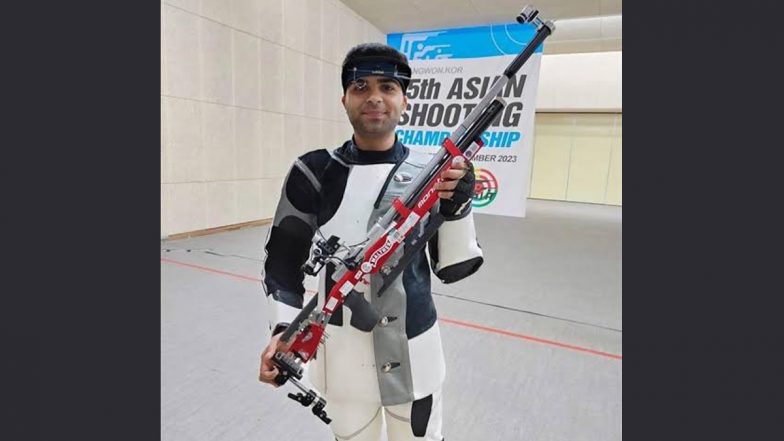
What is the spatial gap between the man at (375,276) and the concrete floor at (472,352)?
2.84 ft

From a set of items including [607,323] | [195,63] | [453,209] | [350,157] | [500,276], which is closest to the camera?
[453,209]

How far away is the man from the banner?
426cm

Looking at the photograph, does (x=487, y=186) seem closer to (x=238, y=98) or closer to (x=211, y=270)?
(x=238, y=98)

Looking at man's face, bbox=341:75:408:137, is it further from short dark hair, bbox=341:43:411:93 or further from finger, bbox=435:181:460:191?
finger, bbox=435:181:460:191

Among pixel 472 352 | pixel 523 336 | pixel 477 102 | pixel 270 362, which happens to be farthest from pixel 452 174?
pixel 477 102

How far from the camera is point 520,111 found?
17.6 feet

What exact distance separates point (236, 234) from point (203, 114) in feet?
4.95

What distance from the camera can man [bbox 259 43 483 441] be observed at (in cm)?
98

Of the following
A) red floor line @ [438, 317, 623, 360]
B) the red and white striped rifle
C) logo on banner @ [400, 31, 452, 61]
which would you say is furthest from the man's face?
logo on banner @ [400, 31, 452, 61]

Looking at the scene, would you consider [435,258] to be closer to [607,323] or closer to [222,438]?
[222,438]

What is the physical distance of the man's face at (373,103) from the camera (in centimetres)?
97

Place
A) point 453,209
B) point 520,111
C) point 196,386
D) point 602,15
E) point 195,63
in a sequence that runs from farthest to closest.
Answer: point 602,15
point 520,111
point 195,63
point 196,386
point 453,209

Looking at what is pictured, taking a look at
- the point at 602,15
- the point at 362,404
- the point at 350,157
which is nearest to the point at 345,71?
the point at 350,157

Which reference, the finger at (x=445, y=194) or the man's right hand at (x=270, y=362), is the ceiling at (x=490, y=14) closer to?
the finger at (x=445, y=194)
